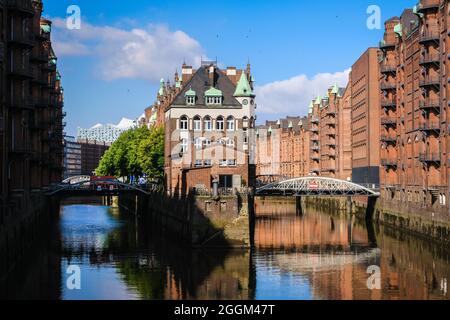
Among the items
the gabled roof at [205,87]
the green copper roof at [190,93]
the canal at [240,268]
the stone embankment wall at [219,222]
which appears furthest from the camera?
the gabled roof at [205,87]

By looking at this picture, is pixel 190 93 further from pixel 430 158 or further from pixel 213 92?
pixel 430 158

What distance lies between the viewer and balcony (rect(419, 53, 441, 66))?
228ft

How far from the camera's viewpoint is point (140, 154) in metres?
97.9

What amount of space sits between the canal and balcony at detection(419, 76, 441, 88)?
14140 millimetres

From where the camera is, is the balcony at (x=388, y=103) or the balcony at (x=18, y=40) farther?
the balcony at (x=388, y=103)

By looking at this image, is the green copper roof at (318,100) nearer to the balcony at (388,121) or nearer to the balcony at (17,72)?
the balcony at (388,121)

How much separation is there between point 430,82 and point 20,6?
3739cm

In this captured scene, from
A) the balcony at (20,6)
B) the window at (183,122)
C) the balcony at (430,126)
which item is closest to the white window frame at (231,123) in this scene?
the window at (183,122)

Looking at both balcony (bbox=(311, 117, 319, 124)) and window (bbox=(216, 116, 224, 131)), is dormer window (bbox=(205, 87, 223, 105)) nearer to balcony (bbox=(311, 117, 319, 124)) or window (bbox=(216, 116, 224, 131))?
window (bbox=(216, 116, 224, 131))

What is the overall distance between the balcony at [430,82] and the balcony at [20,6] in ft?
119

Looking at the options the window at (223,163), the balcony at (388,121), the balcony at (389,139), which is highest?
the balcony at (388,121)

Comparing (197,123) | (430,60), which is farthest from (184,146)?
(430,60)

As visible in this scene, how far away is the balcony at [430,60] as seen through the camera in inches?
2740

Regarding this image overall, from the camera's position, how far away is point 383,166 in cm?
9138
